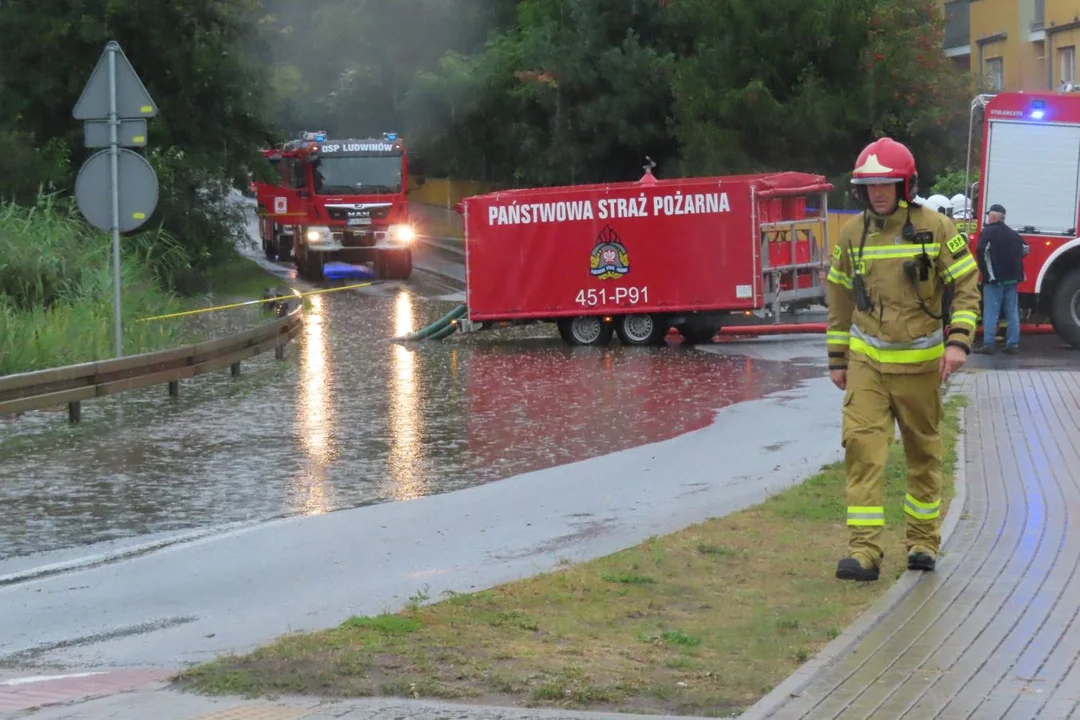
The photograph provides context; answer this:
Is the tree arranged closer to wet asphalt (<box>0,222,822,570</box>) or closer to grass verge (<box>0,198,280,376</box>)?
grass verge (<box>0,198,280,376</box>)

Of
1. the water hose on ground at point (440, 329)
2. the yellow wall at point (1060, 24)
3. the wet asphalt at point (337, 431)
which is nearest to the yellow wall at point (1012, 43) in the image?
the yellow wall at point (1060, 24)

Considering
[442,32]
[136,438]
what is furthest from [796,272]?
[442,32]

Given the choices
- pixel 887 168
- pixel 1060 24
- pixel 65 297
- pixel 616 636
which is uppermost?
pixel 1060 24

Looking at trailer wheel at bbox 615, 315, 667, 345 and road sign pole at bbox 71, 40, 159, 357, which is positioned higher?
road sign pole at bbox 71, 40, 159, 357

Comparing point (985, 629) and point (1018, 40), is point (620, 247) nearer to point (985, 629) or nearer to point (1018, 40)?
point (985, 629)

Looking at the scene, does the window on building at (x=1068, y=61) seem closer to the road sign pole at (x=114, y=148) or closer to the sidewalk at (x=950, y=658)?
the road sign pole at (x=114, y=148)

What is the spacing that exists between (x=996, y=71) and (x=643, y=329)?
24412mm

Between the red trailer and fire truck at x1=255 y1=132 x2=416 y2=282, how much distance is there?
45.1 feet

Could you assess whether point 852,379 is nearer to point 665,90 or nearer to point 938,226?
point 938,226

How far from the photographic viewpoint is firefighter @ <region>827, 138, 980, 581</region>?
7457mm

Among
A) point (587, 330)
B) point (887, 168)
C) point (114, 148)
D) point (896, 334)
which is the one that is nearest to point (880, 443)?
point (896, 334)

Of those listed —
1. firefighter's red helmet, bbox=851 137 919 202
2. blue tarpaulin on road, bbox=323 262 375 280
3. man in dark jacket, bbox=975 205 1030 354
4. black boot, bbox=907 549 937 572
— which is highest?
firefighter's red helmet, bbox=851 137 919 202

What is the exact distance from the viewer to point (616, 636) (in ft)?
21.6

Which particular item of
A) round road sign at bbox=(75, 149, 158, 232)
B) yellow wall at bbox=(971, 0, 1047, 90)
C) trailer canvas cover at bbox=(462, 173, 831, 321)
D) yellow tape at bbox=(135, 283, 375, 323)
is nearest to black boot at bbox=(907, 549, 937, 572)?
round road sign at bbox=(75, 149, 158, 232)
